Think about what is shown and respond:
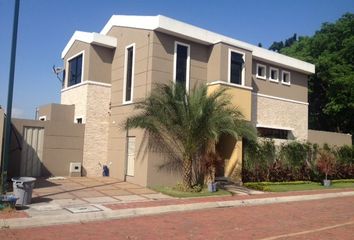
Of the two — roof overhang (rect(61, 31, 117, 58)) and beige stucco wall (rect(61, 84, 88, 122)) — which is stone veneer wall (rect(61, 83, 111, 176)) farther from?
roof overhang (rect(61, 31, 117, 58))

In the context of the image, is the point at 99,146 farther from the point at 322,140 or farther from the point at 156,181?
the point at 322,140

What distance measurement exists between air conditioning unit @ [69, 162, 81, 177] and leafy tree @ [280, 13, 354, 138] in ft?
76.7

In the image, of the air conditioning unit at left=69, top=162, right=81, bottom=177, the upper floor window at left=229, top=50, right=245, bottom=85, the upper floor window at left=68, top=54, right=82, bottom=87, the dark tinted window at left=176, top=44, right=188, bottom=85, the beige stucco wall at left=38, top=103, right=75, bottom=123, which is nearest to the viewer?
the dark tinted window at left=176, top=44, right=188, bottom=85

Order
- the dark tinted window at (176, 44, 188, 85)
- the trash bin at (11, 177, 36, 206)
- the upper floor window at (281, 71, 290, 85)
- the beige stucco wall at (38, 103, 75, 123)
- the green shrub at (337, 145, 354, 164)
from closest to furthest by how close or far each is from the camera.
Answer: the trash bin at (11, 177, 36, 206) < the dark tinted window at (176, 44, 188, 85) < the beige stucco wall at (38, 103, 75, 123) < the upper floor window at (281, 71, 290, 85) < the green shrub at (337, 145, 354, 164)

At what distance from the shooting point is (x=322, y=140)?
29922mm

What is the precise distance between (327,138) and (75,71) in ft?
62.0

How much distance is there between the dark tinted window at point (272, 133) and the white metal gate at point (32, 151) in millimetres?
12876

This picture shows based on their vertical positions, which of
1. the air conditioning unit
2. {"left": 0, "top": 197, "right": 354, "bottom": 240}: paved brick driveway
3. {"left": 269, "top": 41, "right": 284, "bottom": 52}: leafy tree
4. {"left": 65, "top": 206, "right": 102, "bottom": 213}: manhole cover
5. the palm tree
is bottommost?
{"left": 0, "top": 197, "right": 354, "bottom": 240}: paved brick driveway

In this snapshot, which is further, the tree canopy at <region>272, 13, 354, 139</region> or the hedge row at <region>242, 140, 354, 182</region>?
the tree canopy at <region>272, 13, 354, 139</region>

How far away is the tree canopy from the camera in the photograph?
35062mm

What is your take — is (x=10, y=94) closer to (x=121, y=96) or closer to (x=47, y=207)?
(x=47, y=207)

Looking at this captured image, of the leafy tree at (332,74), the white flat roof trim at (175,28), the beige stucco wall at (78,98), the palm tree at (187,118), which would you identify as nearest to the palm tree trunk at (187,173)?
the palm tree at (187,118)

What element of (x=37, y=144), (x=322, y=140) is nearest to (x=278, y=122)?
(x=322, y=140)

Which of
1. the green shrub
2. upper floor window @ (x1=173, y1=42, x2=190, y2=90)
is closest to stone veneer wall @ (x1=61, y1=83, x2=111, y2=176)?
upper floor window @ (x1=173, y1=42, x2=190, y2=90)
